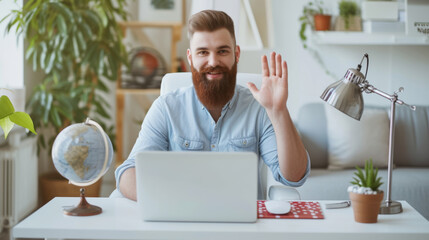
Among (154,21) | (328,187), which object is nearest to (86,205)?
(328,187)

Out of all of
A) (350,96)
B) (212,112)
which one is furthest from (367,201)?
(212,112)

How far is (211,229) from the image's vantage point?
1231 mm

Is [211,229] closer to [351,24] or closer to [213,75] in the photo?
[213,75]

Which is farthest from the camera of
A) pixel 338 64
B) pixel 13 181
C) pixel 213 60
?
pixel 338 64

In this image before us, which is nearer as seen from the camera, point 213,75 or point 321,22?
point 213,75

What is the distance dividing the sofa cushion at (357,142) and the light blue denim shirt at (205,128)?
4.57 ft

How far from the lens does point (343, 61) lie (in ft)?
12.3

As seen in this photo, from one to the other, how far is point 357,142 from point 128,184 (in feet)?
6.43

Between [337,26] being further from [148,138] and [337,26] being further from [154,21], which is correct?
[148,138]

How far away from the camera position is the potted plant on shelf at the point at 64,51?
10.4 feet

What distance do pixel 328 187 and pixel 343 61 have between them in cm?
119

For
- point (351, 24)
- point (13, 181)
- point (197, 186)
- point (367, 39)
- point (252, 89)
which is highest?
point (351, 24)

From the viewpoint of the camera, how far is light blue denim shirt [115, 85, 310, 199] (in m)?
1.88

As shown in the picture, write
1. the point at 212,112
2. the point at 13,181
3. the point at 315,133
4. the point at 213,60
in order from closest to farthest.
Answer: the point at 213,60 → the point at 212,112 → the point at 13,181 → the point at 315,133
